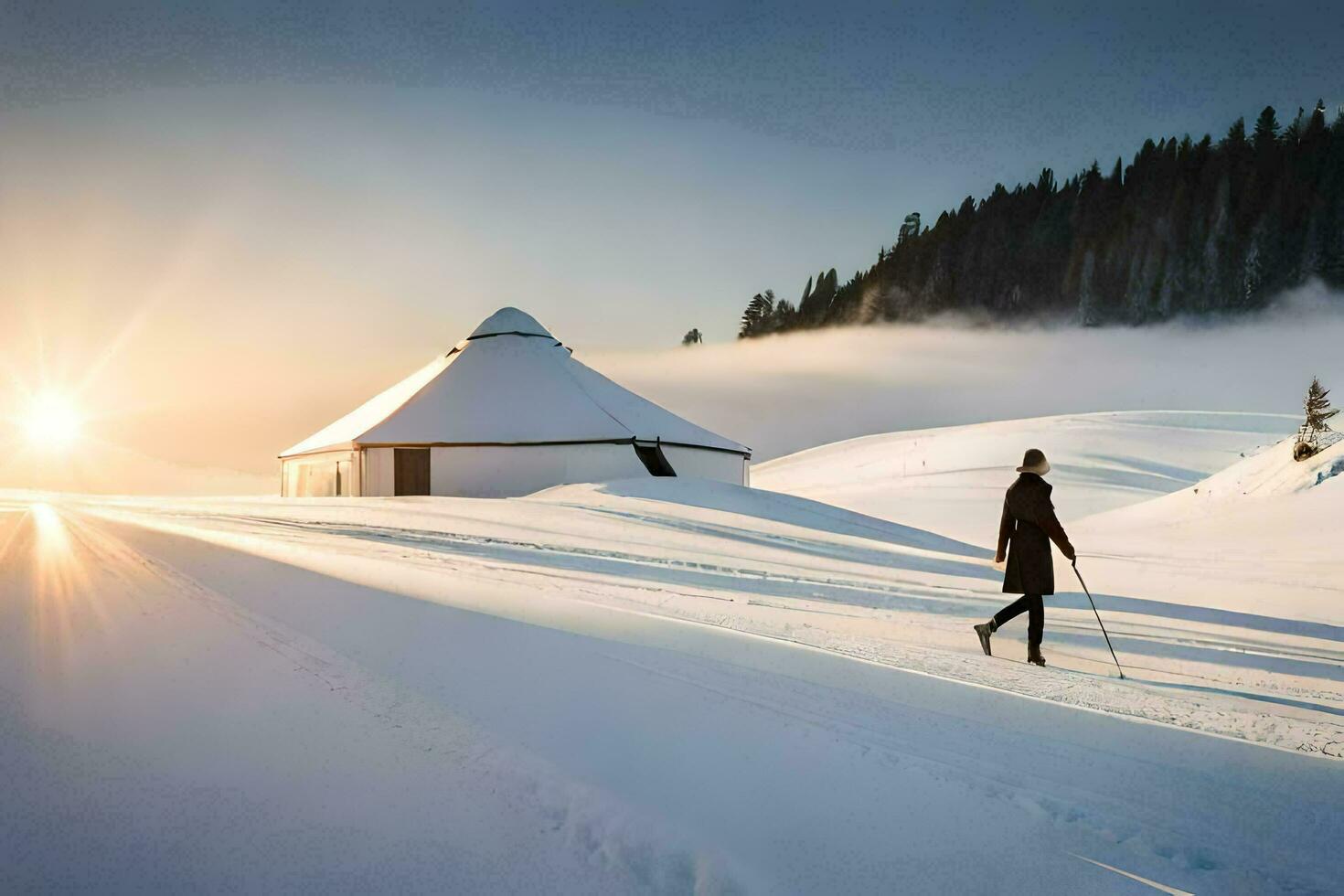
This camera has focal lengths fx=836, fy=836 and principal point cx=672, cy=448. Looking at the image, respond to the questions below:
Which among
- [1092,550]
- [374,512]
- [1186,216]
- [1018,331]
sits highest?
[1186,216]

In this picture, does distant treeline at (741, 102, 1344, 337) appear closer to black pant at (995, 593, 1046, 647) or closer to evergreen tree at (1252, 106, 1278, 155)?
evergreen tree at (1252, 106, 1278, 155)

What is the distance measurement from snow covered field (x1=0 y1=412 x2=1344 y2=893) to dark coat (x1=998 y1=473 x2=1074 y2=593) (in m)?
0.50

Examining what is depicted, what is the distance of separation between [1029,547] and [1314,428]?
15670 millimetres

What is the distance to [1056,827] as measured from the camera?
2.57 m

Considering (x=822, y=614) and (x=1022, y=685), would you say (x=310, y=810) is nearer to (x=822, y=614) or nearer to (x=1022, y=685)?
(x=1022, y=685)

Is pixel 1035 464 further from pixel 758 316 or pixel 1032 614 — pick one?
pixel 758 316

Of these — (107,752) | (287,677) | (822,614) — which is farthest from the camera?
(822,614)

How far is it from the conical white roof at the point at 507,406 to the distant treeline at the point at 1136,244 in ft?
258

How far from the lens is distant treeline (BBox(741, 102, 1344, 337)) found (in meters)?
82.8

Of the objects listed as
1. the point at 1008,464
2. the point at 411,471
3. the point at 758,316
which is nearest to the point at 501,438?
the point at 411,471

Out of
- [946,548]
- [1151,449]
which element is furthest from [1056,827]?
[1151,449]

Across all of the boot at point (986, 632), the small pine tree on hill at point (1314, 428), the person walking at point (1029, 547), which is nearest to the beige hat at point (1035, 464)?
the person walking at point (1029, 547)

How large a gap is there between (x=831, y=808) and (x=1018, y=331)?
10294 centimetres

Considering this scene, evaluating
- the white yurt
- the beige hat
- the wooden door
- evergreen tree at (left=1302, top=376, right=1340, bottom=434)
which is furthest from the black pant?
the wooden door
